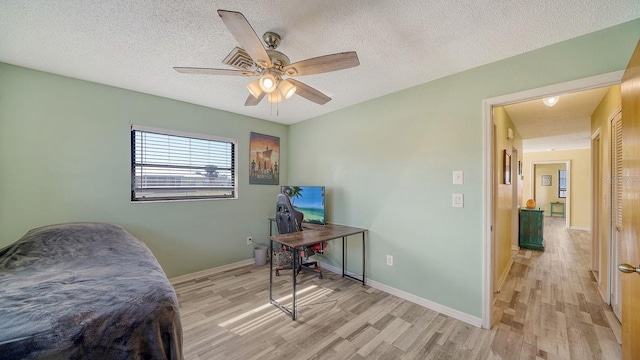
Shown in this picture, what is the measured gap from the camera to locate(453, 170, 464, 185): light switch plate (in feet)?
7.58

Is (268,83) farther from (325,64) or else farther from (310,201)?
(310,201)

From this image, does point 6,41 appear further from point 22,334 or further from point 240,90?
point 22,334

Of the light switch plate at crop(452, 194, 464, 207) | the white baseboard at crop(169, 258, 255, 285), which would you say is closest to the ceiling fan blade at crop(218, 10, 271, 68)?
the light switch plate at crop(452, 194, 464, 207)

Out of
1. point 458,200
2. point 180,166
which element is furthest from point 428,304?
point 180,166

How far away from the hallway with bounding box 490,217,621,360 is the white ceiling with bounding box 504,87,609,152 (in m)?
2.13

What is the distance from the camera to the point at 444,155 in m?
2.43

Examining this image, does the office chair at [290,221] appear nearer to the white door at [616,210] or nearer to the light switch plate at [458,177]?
the light switch plate at [458,177]

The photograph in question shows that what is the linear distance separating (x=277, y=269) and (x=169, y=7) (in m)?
3.04

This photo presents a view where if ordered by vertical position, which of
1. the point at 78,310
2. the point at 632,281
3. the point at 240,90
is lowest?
the point at 78,310

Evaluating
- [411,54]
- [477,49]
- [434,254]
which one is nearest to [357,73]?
[411,54]

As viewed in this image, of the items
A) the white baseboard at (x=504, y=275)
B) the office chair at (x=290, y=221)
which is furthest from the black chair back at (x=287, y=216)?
the white baseboard at (x=504, y=275)

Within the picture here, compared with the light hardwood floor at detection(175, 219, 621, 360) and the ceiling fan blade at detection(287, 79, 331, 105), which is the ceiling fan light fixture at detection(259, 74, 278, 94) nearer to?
the ceiling fan blade at detection(287, 79, 331, 105)

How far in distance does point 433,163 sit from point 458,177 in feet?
0.93

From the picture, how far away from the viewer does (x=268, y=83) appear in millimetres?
1727
